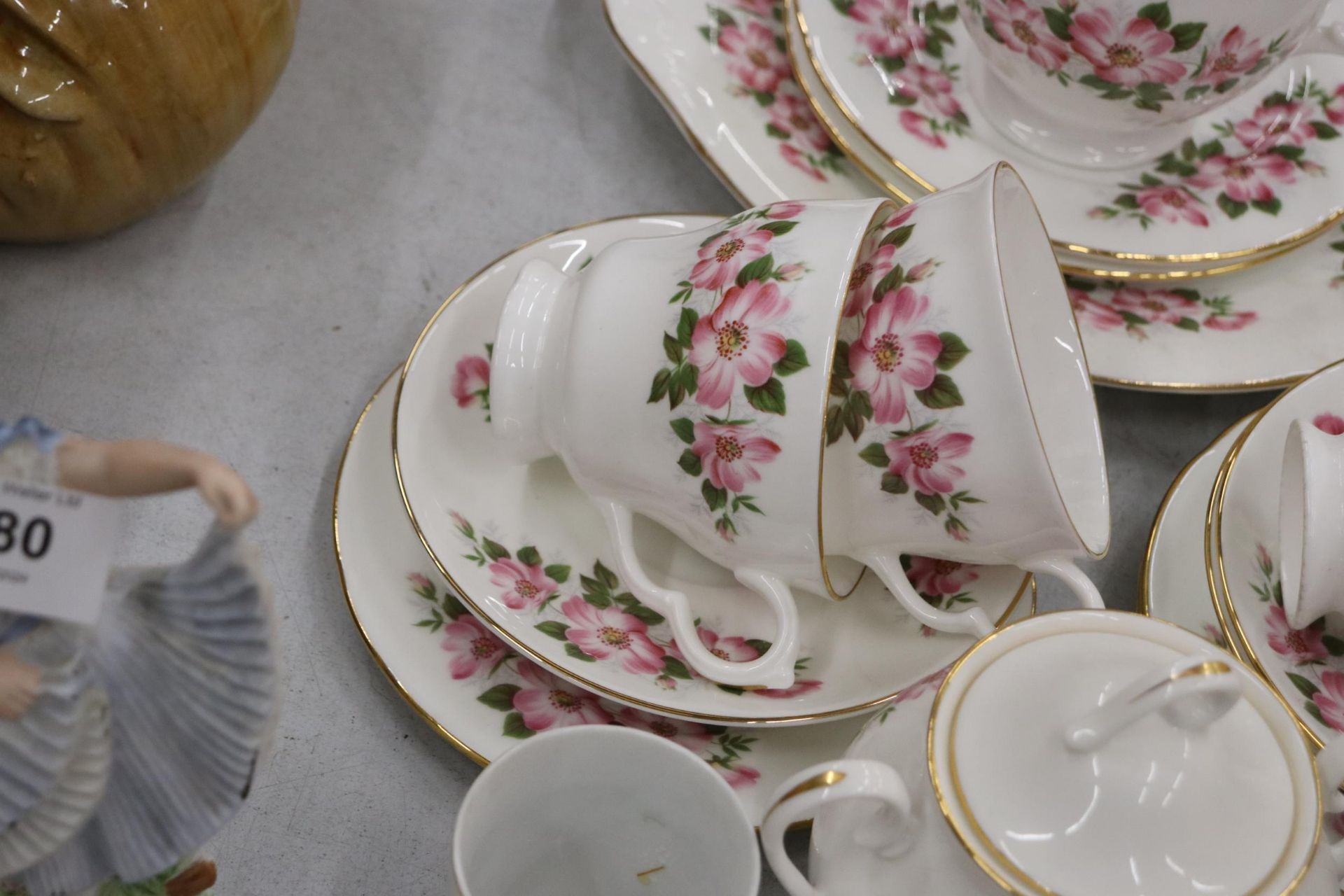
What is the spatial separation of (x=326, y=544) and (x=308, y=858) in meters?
0.17

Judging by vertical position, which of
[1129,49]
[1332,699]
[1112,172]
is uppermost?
[1129,49]

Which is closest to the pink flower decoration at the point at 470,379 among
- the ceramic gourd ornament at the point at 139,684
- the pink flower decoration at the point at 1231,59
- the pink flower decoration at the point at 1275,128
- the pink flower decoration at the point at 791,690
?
the pink flower decoration at the point at 791,690

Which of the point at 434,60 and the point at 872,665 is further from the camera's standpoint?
the point at 434,60

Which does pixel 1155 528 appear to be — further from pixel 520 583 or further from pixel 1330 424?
pixel 520 583

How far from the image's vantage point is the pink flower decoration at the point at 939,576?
596 millimetres

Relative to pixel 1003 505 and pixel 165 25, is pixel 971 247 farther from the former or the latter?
pixel 165 25

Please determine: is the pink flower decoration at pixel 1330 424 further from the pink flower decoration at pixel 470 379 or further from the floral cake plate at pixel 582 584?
the pink flower decoration at pixel 470 379

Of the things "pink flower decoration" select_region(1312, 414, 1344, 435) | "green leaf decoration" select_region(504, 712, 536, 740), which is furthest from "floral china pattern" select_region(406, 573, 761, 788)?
"pink flower decoration" select_region(1312, 414, 1344, 435)

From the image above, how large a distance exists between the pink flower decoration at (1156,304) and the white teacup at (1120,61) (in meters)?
0.09

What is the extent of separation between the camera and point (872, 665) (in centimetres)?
57

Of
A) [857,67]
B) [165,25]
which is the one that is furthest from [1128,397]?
[165,25]

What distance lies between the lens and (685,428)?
529mm

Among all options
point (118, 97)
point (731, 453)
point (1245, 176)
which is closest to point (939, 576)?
point (731, 453)

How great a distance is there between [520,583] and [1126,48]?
43cm
